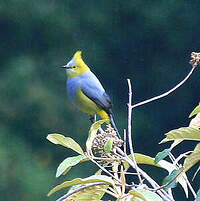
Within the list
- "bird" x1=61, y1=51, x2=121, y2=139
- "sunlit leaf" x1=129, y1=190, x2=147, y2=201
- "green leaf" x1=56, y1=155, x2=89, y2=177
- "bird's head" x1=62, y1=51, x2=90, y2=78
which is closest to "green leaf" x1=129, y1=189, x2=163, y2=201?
"sunlit leaf" x1=129, y1=190, x2=147, y2=201

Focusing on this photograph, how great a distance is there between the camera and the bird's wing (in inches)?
126

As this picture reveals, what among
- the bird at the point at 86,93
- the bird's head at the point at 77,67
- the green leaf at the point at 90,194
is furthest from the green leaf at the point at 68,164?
the bird's head at the point at 77,67

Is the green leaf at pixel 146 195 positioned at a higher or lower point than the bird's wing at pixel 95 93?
higher

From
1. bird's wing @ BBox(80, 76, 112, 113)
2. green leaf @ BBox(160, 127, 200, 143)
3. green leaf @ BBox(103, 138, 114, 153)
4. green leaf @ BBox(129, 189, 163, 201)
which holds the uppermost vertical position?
green leaf @ BBox(160, 127, 200, 143)

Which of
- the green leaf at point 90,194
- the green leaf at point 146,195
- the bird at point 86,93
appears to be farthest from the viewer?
the bird at point 86,93

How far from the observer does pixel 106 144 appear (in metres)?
0.94

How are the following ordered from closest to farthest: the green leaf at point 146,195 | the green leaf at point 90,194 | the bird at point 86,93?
the green leaf at point 146,195
the green leaf at point 90,194
the bird at point 86,93

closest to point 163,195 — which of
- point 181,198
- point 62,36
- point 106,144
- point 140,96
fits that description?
point 106,144

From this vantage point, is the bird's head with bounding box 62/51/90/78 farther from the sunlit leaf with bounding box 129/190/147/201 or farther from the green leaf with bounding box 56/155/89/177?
the sunlit leaf with bounding box 129/190/147/201

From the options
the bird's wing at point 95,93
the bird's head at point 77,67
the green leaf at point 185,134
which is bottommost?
the bird's wing at point 95,93

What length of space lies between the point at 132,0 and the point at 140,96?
181cm

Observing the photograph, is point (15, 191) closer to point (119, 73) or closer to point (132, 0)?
point (119, 73)

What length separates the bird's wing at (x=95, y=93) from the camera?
3.21 m

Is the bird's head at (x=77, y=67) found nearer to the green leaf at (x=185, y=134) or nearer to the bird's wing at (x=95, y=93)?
the bird's wing at (x=95, y=93)
